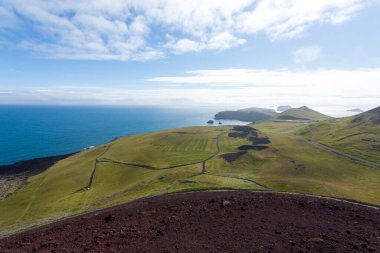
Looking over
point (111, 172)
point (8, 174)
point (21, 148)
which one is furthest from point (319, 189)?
point (21, 148)

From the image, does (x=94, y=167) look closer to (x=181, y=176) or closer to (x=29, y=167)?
(x=181, y=176)

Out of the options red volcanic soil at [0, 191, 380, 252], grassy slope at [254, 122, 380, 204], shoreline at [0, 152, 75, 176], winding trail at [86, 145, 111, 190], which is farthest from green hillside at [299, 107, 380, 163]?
shoreline at [0, 152, 75, 176]

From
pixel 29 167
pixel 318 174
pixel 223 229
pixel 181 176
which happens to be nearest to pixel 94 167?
pixel 181 176

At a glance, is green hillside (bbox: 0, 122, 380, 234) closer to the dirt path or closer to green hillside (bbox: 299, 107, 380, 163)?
the dirt path

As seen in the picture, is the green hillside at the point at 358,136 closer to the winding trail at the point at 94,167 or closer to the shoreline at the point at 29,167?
the winding trail at the point at 94,167

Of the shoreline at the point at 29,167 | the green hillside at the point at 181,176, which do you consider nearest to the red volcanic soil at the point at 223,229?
the green hillside at the point at 181,176

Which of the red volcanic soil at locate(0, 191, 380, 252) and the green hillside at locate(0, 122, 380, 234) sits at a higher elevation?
the red volcanic soil at locate(0, 191, 380, 252)

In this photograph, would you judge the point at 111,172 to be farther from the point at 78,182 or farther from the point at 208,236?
the point at 208,236
